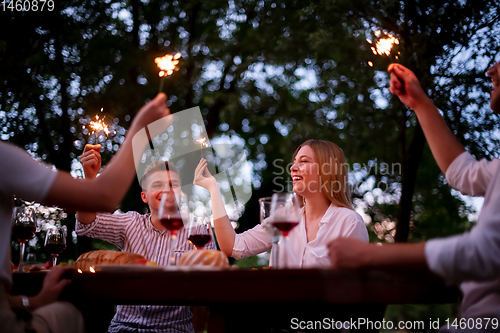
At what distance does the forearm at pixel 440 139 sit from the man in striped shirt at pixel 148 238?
6.48ft

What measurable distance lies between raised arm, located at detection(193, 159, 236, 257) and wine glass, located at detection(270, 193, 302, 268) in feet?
4.04

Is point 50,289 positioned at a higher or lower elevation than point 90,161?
lower

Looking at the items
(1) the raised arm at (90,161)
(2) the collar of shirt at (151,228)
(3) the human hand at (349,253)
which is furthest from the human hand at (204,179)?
(3) the human hand at (349,253)

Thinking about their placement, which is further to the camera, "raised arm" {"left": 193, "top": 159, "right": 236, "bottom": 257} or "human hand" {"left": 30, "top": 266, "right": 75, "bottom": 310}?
"raised arm" {"left": 193, "top": 159, "right": 236, "bottom": 257}

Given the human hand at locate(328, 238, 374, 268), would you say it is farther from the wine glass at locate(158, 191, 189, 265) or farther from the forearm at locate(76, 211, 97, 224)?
the forearm at locate(76, 211, 97, 224)

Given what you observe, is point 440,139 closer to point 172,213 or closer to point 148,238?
point 172,213

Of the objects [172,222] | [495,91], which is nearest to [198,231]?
[172,222]

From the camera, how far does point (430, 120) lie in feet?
7.14

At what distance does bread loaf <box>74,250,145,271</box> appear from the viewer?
245 cm

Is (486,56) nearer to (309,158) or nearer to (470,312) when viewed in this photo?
(309,158)

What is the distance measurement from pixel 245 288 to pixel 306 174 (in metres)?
1.86

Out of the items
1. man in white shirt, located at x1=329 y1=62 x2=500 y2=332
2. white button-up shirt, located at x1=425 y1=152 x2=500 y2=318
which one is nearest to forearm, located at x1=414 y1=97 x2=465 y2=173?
man in white shirt, located at x1=329 y1=62 x2=500 y2=332

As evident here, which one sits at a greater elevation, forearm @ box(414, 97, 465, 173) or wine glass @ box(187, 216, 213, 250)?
forearm @ box(414, 97, 465, 173)

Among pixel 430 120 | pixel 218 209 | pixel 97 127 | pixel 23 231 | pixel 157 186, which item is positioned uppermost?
pixel 97 127
